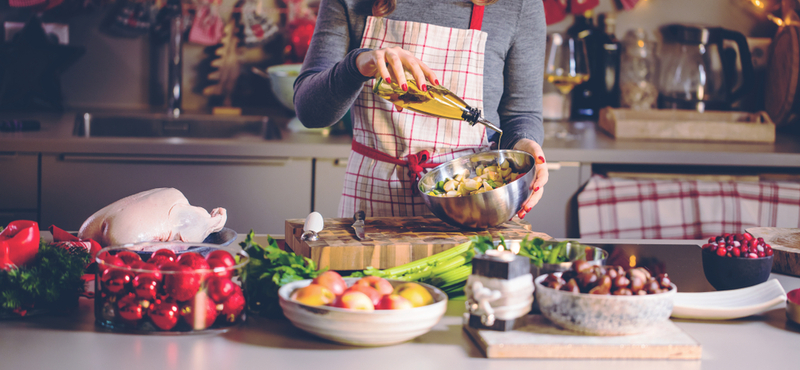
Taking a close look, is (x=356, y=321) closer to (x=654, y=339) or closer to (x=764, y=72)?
(x=654, y=339)

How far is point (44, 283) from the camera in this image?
32.0 inches

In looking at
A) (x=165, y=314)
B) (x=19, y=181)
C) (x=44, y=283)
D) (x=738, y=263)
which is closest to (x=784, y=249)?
(x=738, y=263)

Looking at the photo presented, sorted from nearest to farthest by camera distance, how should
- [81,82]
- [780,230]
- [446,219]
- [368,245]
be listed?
[368,245]
[446,219]
[780,230]
[81,82]

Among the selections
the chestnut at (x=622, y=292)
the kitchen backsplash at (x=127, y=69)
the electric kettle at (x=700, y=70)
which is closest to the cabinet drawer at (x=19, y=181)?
the kitchen backsplash at (x=127, y=69)

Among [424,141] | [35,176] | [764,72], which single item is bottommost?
[35,176]

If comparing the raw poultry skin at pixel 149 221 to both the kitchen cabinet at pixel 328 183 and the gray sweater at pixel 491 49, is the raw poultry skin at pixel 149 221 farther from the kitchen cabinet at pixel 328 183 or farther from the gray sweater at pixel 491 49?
the kitchen cabinet at pixel 328 183

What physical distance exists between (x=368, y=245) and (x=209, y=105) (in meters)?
1.81

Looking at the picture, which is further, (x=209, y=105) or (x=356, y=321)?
Answer: (x=209, y=105)

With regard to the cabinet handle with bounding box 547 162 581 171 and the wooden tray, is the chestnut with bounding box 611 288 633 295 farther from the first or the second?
the wooden tray

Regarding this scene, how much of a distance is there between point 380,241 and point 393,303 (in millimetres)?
322

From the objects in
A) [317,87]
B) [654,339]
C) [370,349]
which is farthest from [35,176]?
[654,339]

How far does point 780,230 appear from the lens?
132 centimetres

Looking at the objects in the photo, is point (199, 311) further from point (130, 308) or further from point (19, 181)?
point (19, 181)

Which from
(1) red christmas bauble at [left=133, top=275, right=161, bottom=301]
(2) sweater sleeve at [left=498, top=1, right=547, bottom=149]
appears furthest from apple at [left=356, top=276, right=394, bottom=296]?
(2) sweater sleeve at [left=498, top=1, right=547, bottom=149]
